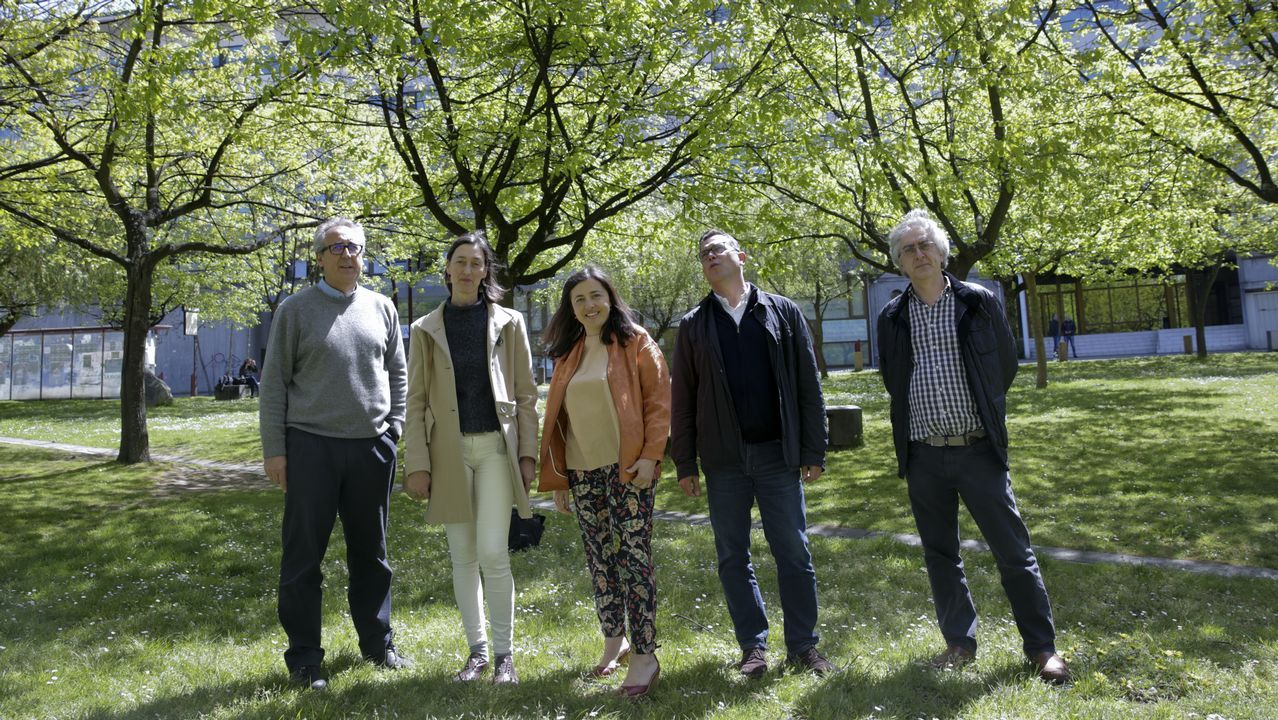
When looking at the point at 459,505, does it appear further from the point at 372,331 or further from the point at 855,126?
the point at 855,126

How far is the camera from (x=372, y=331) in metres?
4.23

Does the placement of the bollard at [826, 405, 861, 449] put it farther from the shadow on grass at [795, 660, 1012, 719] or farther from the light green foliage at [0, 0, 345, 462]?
the shadow on grass at [795, 660, 1012, 719]

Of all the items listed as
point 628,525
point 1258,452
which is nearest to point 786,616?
point 628,525

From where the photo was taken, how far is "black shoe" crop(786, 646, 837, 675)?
4.02 m

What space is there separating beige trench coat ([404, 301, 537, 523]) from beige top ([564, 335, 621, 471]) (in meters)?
0.20

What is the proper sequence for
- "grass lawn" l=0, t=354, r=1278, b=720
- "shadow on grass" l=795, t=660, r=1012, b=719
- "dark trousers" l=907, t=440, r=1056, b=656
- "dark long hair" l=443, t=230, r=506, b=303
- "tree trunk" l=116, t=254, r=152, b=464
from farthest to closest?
"tree trunk" l=116, t=254, r=152, b=464
"dark long hair" l=443, t=230, r=506, b=303
"dark trousers" l=907, t=440, r=1056, b=656
"grass lawn" l=0, t=354, r=1278, b=720
"shadow on grass" l=795, t=660, r=1012, b=719

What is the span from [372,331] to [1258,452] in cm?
1094

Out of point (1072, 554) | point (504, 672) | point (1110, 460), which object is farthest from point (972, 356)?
point (1110, 460)

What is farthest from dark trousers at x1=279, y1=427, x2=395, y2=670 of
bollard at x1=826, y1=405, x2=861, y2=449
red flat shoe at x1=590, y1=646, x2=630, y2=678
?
bollard at x1=826, y1=405, x2=861, y2=449

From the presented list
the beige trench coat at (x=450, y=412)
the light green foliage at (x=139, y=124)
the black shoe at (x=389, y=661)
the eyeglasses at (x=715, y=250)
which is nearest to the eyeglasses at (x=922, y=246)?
the eyeglasses at (x=715, y=250)

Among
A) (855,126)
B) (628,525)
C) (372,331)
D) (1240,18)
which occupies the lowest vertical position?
(628,525)

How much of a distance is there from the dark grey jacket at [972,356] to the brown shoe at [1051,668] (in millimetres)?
909

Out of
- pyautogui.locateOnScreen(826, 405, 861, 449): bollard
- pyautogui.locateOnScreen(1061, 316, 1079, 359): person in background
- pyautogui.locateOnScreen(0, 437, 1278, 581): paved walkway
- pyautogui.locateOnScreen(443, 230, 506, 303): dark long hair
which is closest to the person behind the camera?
pyautogui.locateOnScreen(443, 230, 506, 303): dark long hair

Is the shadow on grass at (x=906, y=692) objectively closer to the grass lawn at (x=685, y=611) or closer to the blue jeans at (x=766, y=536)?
the grass lawn at (x=685, y=611)
